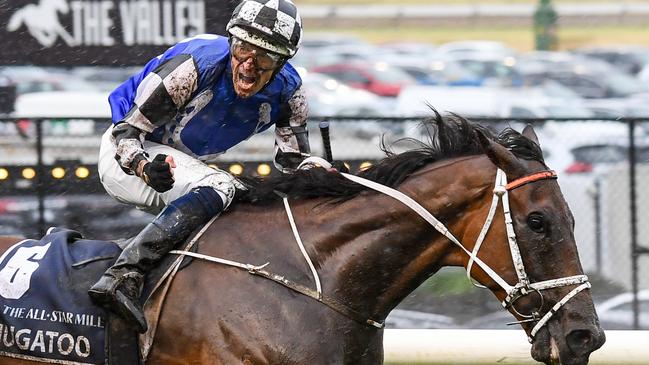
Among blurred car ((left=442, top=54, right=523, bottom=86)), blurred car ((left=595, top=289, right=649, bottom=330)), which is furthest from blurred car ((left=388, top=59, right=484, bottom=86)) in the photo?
blurred car ((left=595, top=289, right=649, bottom=330))

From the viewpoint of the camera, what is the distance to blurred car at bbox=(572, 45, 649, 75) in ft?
78.1

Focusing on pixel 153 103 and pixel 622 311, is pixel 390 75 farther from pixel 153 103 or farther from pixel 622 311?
pixel 153 103

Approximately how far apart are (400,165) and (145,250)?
3.12 feet

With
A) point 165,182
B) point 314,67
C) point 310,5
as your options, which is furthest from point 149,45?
point 310,5

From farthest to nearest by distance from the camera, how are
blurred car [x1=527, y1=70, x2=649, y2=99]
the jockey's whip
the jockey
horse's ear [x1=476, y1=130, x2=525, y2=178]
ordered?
Result: blurred car [x1=527, y1=70, x2=649, y2=99] < the jockey's whip < the jockey < horse's ear [x1=476, y1=130, x2=525, y2=178]

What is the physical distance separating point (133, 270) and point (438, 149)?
3.83 ft

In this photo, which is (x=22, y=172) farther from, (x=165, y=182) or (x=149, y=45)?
(x=165, y=182)

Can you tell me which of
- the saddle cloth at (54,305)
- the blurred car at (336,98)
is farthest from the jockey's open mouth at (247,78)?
the blurred car at (336,98)

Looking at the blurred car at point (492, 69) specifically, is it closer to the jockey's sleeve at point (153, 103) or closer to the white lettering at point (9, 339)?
the jockey's sleeve at point (153, 103)

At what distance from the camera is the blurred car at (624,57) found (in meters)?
23.8

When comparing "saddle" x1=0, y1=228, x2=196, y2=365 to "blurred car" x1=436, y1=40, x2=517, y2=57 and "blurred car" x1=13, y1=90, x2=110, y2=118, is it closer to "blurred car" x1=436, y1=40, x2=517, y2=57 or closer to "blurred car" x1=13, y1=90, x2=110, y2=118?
"blurred car" x1=13, y1=90, x2=110, y2=118

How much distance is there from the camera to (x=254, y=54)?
453 cm

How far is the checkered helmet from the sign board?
3.40 m

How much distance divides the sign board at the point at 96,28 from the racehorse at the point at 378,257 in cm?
356
